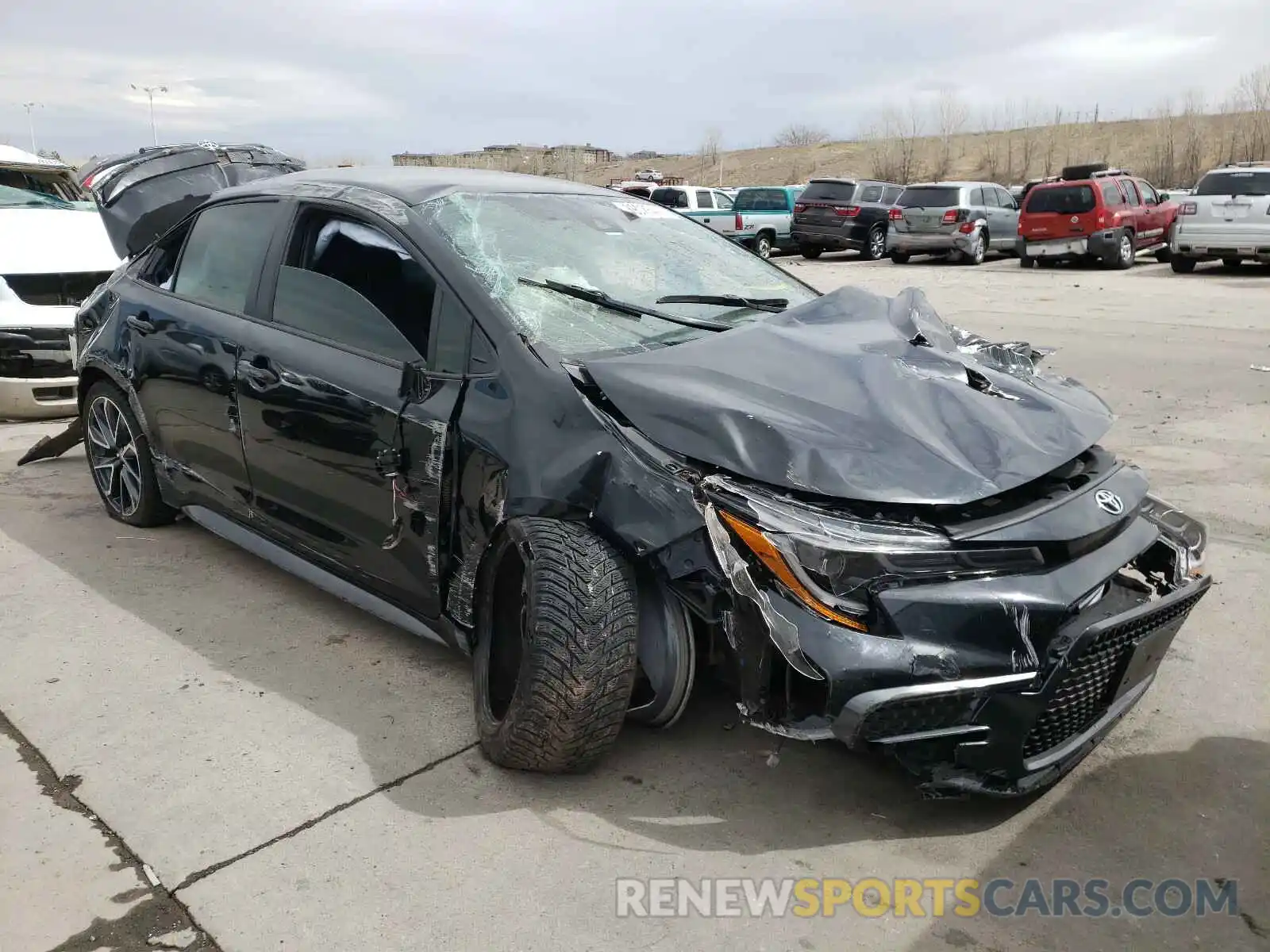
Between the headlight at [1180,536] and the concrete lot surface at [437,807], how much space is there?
529 mm

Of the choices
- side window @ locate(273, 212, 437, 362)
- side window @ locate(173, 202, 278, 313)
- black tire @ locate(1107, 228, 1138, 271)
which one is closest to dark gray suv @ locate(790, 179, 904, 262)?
black tire @ locate(1107, 228, 1138, 271)

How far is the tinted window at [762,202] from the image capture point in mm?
23578

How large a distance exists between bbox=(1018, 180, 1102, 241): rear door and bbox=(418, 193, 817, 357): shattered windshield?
621 inches

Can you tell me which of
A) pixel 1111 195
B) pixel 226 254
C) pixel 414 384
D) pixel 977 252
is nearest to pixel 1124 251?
pixel 1111 195

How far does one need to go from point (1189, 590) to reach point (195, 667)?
3.09 meters

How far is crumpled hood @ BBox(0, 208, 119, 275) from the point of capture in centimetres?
731

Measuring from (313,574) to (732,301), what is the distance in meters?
1.78

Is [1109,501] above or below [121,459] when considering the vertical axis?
above

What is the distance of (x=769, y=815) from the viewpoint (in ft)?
8.95

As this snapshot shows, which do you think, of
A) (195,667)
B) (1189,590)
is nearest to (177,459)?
(195,667)

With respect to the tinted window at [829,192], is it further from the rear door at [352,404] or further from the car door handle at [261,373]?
the car door handle at [261,373]

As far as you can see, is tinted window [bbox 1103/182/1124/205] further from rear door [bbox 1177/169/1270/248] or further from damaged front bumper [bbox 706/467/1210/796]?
damaged front bumper [bbox 706/467/1210/796]

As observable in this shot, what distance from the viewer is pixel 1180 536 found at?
3029 millimetres

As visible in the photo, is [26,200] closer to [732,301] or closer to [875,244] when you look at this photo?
[732,301]
